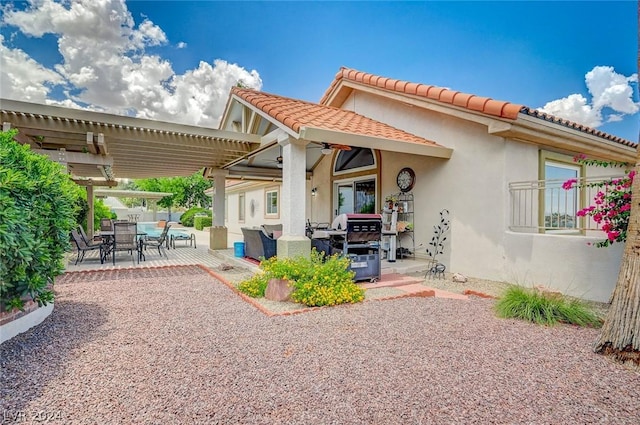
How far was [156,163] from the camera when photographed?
12.4 m

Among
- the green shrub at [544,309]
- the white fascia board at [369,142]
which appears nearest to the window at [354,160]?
the white fascia board at [369,142]

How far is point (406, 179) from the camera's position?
9.41m

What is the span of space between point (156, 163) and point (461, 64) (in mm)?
12706

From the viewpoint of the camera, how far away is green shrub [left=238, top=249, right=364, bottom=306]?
5496mm

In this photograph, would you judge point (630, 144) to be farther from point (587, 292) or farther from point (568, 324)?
point (568, 324)

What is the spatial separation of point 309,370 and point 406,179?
714 cm

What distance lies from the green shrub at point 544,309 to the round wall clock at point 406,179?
457 centimetres

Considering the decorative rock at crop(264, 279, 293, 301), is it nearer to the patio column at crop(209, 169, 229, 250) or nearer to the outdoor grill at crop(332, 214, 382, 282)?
the outdoor grill at crop(332, 214, 382, 282)

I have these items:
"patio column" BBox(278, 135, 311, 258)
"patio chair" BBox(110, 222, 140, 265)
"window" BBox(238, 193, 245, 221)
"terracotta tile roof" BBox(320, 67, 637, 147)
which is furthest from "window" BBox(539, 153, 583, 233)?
"window" BBox(238, 193, 245, 221)

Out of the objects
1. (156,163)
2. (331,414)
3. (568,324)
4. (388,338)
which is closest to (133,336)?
(331,414)

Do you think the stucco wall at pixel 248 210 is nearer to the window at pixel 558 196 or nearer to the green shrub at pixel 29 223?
the green shrub at pixel 29 223

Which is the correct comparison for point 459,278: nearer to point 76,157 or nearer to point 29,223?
point 29,223

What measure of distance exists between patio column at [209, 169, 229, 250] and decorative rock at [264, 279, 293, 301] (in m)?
7.32

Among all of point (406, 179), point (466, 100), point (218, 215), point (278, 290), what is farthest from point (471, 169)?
point (218, 215)
